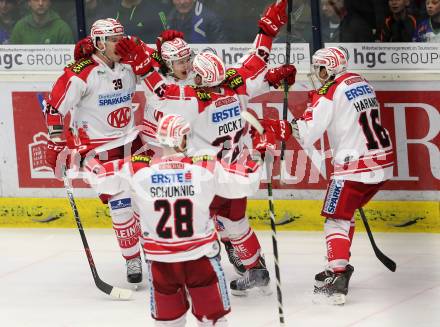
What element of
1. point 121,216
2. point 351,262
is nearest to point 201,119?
point 121,216

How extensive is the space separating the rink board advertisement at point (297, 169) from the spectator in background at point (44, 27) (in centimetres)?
35

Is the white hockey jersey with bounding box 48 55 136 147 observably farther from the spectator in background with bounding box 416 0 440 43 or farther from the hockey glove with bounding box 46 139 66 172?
the spectator in background with bounding box 416 0 440 43

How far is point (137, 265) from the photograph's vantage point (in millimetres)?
8977

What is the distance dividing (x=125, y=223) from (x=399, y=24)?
95.5 inches

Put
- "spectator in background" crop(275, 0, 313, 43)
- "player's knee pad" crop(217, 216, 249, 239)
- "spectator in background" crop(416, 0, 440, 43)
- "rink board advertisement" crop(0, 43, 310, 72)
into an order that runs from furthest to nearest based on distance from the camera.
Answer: "rink board advertisement" crop(0, 43, 310, 72), "spectator in background" crop(275, 0, 313, 43), "spectator in background" crop(416, 0, 440, 43), "player's knee pad" crop(217, 216, 249, 239)

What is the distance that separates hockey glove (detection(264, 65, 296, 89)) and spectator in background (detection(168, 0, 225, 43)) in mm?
1500

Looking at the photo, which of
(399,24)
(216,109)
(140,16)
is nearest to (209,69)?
(216,109)

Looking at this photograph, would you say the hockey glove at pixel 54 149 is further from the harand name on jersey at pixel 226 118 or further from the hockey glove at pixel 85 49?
the harand name on jersey at pixel 226 118

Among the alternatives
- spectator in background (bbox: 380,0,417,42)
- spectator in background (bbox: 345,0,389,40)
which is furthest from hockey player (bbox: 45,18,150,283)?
spectator in background (bbox: 380,0,417,42)

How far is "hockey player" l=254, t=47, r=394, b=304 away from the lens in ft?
27.1

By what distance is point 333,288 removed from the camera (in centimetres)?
830

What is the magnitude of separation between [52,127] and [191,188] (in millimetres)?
2286

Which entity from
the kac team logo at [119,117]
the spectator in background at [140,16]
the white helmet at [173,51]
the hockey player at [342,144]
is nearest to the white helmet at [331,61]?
the hockey player at [342,144]

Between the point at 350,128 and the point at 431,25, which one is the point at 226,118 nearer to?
the point at 350,128
